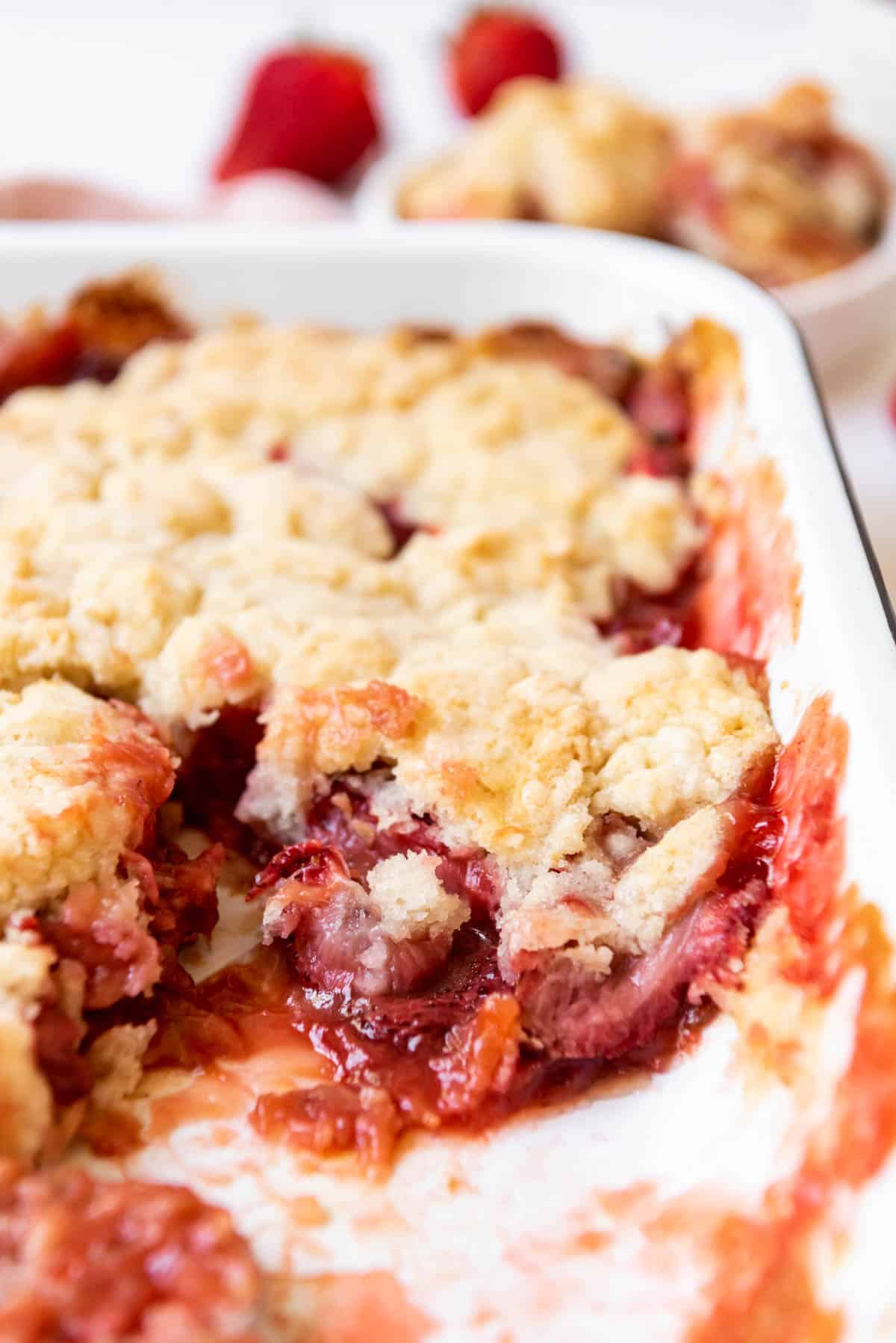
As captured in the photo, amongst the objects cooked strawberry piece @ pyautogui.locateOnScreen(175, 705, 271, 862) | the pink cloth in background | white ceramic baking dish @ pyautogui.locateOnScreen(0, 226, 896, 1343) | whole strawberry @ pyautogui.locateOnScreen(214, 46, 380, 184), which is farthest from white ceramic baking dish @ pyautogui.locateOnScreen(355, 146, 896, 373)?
cooked strawberry piece @ pyautogui.locateOnScreen(175, 705, 271, 862)

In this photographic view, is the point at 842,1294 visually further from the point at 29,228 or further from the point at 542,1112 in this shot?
the point at 29,228

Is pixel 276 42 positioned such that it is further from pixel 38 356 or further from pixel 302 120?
Result: pixel 38 356

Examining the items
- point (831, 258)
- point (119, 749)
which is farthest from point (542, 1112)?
point (831, 258)

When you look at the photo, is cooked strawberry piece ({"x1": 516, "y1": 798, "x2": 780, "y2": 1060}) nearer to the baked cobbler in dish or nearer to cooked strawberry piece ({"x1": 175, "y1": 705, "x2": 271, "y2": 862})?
cooked strawberry piece ({"x1": 175, "y1": 705, "x2": 271, "y2": 862})

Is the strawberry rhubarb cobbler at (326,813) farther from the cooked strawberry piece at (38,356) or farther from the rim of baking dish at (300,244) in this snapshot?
the rim of baking dish at (300,244)

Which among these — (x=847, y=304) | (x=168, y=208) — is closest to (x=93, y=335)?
(x=168, y=208)

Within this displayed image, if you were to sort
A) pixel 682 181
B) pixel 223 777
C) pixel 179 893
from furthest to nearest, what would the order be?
pixel 682 181 < pixel 223 777 < pixel 179 893
